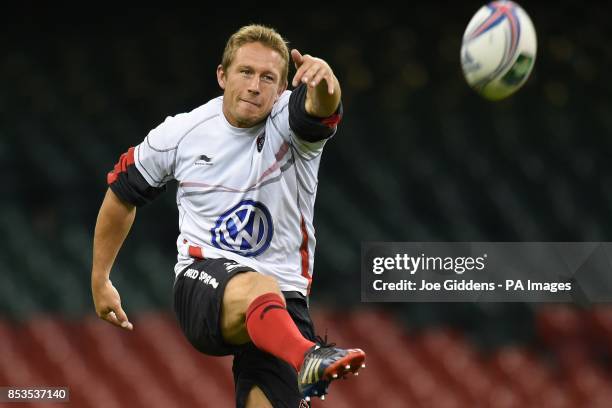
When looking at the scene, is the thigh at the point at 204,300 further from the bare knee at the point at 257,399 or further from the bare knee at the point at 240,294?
the bare knee at the point at 257,399

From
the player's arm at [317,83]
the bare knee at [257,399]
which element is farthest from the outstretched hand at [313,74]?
the bare knee at [257,399]

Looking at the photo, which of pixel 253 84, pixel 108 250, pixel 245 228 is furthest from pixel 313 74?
pixel 108 250

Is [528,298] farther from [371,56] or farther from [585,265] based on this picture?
[371,56]

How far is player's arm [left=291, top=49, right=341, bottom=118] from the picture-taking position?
103 inches

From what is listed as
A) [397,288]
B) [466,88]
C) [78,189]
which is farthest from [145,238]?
[466,88]

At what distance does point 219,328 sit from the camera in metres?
2.82

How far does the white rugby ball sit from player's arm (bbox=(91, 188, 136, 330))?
3.48ft

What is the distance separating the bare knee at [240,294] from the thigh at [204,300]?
0.05 feet

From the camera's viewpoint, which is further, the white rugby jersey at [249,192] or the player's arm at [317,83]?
the white rugby jersey at [249,192]

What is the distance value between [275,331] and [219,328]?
232 mm

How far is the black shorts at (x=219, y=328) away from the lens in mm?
2812

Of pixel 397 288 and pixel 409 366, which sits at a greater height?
pixel 397 288

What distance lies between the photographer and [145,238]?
530 cm

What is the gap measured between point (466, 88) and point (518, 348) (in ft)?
4.27
